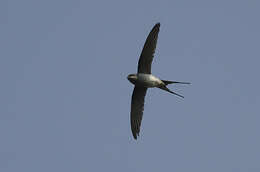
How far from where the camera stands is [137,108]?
20.7m

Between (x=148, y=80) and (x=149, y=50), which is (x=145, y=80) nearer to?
(x=148, y=80)

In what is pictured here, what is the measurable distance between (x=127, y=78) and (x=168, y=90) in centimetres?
157

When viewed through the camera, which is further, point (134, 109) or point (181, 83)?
point (134, 109)

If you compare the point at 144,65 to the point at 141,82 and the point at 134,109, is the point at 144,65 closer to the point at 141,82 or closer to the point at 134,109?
the point at 141,82

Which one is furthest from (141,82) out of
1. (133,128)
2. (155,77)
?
(133,128)

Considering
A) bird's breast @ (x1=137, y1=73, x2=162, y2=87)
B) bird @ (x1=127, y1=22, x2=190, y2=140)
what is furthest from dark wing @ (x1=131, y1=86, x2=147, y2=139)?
bird's breast @ (x1=137, y1=73, x2=162, y2=87)

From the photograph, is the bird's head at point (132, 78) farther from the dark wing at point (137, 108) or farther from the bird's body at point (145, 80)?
the dark wing at point (137, 108)

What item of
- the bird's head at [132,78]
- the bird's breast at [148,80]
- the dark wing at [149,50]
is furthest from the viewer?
the bird's head at [132,78]

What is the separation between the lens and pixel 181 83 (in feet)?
63.0

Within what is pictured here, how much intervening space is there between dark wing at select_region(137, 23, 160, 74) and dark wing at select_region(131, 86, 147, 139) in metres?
1.21

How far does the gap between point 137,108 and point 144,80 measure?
136cm

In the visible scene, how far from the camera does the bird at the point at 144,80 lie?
19.7 metres

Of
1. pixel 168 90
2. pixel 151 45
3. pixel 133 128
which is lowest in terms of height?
pixel 133 128

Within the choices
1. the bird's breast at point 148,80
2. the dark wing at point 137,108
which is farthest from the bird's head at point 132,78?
the dark wing at point 137,108
